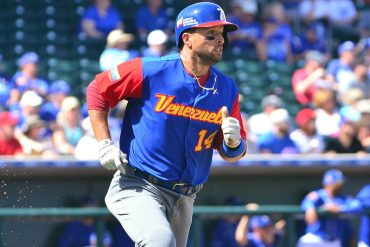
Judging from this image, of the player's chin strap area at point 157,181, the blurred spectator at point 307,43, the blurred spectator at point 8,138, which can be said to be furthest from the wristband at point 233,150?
the blurred spectator at point 307,43

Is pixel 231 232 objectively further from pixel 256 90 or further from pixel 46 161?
pixel 256 90

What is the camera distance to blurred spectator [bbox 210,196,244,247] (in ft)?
30.9

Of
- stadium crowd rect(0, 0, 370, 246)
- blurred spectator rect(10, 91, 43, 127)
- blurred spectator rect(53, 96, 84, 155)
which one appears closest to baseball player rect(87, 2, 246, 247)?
stadium crowd rect(0, 0, 370, 246)

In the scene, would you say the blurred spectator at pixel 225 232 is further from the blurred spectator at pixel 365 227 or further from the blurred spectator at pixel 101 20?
the blurred spectator at pixel 101 20

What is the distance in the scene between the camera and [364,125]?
444 inches

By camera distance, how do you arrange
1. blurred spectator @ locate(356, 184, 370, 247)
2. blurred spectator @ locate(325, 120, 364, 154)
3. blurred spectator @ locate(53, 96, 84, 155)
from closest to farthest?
blurred spectator @ locate(356, 184, 370, 247)
blurred spectator @ locate(53, 96, 84, 155)
blurred spectator @ locate(325, 120, 364, 154)

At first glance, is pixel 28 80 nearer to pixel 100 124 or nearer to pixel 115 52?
pixel 115 52

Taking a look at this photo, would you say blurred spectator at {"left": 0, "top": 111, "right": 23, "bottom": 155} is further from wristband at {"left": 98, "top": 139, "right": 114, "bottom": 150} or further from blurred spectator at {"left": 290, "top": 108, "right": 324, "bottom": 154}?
wristband at {"left": 98, "top": 139, "right": 114, "bottom": 150}

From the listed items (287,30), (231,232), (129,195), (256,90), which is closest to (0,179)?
(231,232)

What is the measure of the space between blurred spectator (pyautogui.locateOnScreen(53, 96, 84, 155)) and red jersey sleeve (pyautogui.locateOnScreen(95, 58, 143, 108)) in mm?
4250

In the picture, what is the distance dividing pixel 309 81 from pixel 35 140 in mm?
4320

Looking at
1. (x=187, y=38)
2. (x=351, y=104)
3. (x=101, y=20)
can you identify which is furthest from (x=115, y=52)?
(x=187, y=38)

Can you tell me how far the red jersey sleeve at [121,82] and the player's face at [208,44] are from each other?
0.37 meters

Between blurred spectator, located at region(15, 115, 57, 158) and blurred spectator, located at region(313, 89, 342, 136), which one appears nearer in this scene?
blurred spectator, located at region(15, 115, 57, 158)
